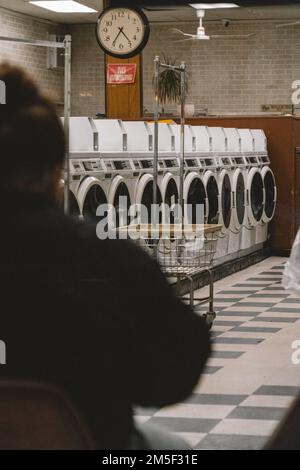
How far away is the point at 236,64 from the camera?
15.5 meters

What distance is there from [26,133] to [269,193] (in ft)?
30.7

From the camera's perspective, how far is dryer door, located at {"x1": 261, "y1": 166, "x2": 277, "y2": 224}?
10.8 meters

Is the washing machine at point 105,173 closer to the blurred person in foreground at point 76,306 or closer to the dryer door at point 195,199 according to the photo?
the dryer door at point 195,199

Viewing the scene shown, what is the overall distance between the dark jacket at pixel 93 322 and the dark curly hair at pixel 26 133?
56 mm

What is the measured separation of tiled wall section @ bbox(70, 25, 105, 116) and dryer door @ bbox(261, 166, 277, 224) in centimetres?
533

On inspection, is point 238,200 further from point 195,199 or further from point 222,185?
point 195,199

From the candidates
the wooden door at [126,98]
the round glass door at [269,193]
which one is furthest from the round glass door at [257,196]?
the wooden door at [126,98]

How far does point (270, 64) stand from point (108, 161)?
845 cm

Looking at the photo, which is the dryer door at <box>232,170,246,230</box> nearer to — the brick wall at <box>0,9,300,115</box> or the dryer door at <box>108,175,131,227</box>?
the dryer door at <box>108,175,131,227</box>

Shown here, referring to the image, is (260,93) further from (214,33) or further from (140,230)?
(140,230)

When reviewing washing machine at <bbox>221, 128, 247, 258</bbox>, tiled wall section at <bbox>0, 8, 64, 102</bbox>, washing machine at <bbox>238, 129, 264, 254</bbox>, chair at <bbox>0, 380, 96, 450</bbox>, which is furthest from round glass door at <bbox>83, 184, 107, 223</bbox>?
tiled wall section at <bbox>0, 8, 64, 102</bbox>

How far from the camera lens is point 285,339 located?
6.16 meters

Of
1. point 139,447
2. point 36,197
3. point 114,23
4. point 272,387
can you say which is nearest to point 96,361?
point 139,447

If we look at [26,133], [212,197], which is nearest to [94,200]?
[212,197]
